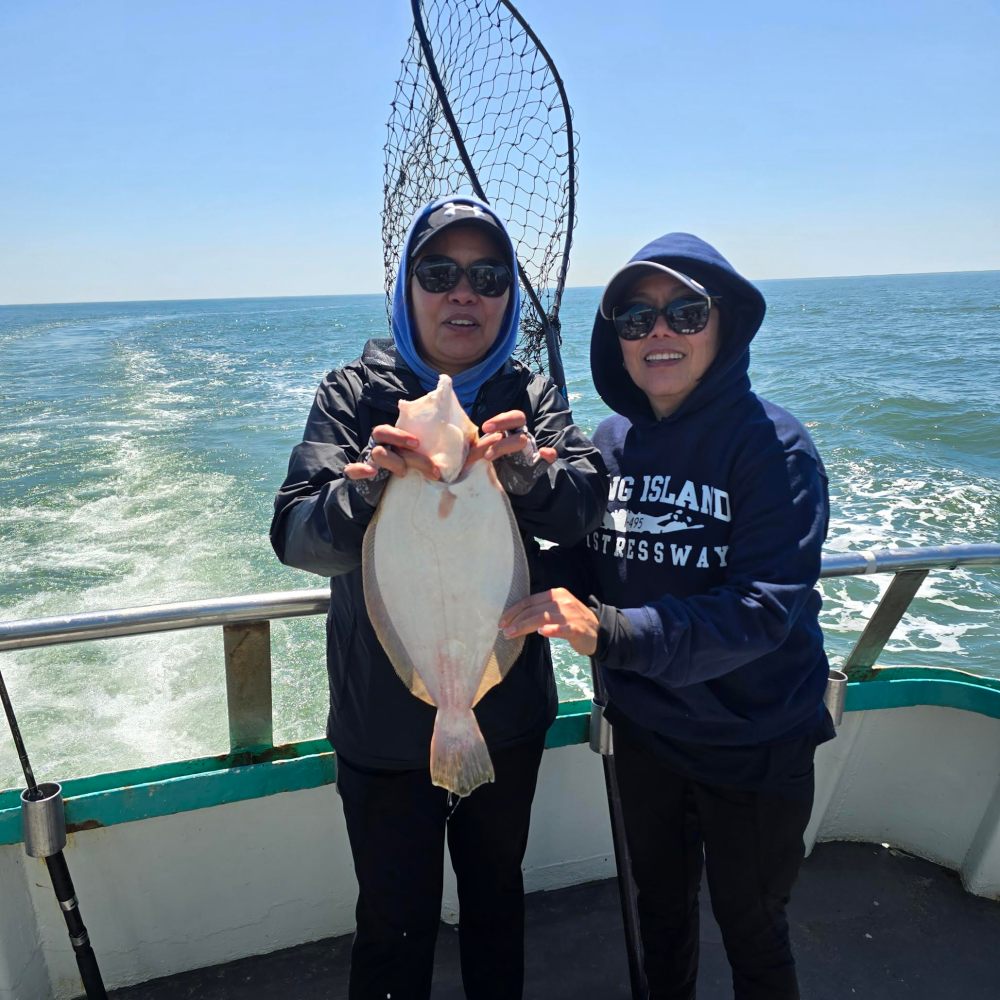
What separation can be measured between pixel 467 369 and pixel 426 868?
1520 millimetres

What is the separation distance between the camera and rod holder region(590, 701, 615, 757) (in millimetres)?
2729

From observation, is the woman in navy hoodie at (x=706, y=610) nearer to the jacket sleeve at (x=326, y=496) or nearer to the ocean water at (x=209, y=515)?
the jacket sleeve at (x=326, y=496)

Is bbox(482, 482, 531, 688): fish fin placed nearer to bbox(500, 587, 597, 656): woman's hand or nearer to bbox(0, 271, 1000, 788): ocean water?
bbox(500, 587, 597, 656): woman's hand

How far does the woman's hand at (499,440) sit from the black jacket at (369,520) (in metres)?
0.16

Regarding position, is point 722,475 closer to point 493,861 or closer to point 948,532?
point 493,861

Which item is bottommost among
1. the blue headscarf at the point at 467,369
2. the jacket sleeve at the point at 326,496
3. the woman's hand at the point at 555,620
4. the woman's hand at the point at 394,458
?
the woman's hand at the point at 555,620

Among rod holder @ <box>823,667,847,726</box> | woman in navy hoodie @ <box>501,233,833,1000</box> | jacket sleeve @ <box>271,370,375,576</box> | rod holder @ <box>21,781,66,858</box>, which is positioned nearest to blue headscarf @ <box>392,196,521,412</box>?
jacket sleeve @ <box>271,370,375,576</box>

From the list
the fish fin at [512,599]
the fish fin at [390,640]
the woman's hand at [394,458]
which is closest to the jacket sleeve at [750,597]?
the fish fin at [512,599]

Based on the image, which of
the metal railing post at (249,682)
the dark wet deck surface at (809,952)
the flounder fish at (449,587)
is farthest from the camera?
the dark wet deck surface at (809,952)

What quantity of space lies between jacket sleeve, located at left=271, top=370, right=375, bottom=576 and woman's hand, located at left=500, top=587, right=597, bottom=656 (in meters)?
0.43

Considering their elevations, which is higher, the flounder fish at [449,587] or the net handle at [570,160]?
the net handle at [570,160]

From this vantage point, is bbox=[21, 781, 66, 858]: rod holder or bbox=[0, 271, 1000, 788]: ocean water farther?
bbox=[0, 271, 1000, 788]: ocean water

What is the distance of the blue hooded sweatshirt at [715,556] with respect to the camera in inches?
76.0

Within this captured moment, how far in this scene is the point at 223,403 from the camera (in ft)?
66.0
